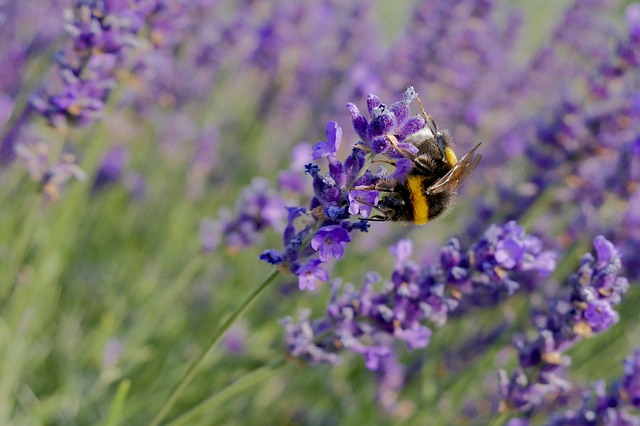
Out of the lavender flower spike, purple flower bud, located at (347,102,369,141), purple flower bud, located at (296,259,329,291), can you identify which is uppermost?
purple flower bud, located at (347,102,369,141)

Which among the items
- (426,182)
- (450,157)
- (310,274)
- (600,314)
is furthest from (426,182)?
(600,314)

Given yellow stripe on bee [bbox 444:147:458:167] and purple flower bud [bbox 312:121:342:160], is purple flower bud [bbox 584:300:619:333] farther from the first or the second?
purple flower bud [bbox 312:121:342:160]

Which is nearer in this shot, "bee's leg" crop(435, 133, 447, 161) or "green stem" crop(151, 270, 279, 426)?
"green stem" crop(151, 270, 279, 426)

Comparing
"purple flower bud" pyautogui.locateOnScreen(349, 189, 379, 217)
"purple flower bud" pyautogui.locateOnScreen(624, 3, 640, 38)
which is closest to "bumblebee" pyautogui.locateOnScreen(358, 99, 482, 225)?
"purple flower bud" pyautogui.locateOnScreen(349, 189, 379, 217)

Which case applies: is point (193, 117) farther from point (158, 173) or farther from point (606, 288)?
point (606, 288)

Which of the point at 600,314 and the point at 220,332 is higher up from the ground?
the point at 220,332

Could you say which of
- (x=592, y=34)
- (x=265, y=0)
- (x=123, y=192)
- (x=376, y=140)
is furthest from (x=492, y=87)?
(x=376, y=140)

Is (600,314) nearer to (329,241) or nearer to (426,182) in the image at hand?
(426,182)
